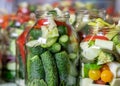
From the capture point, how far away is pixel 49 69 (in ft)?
2.52

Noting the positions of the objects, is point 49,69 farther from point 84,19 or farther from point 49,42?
point 84,19

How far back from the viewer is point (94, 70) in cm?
74

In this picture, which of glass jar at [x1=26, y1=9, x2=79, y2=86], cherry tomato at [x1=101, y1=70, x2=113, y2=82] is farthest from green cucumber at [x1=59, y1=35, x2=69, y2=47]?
cherry tomato at [x1=101, y1=70, x2=113, y2=82]

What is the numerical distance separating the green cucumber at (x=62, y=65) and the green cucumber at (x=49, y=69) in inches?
0.4

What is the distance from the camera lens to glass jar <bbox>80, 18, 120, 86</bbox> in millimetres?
724

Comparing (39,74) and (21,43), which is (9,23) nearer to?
(21,43)

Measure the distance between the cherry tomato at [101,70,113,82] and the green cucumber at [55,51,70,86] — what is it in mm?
93

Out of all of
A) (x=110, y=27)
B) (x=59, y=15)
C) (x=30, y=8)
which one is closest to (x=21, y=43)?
(x=59, y=15)

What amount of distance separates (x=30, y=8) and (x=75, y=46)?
2.08 feet

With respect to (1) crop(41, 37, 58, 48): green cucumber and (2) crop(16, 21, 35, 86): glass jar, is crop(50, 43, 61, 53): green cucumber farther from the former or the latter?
(2) crop(16, 21, 35, 86): glass jar

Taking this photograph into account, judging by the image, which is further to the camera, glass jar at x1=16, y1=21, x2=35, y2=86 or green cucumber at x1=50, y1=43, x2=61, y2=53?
glass jar at x1=16, y1=21, x2=35, y2=86

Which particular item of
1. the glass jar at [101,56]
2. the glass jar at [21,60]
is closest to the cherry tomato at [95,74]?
the glass jar at [101,56]

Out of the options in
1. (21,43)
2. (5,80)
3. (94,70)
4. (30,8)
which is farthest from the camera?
(30,8)

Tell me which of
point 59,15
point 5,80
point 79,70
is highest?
point 59,15
